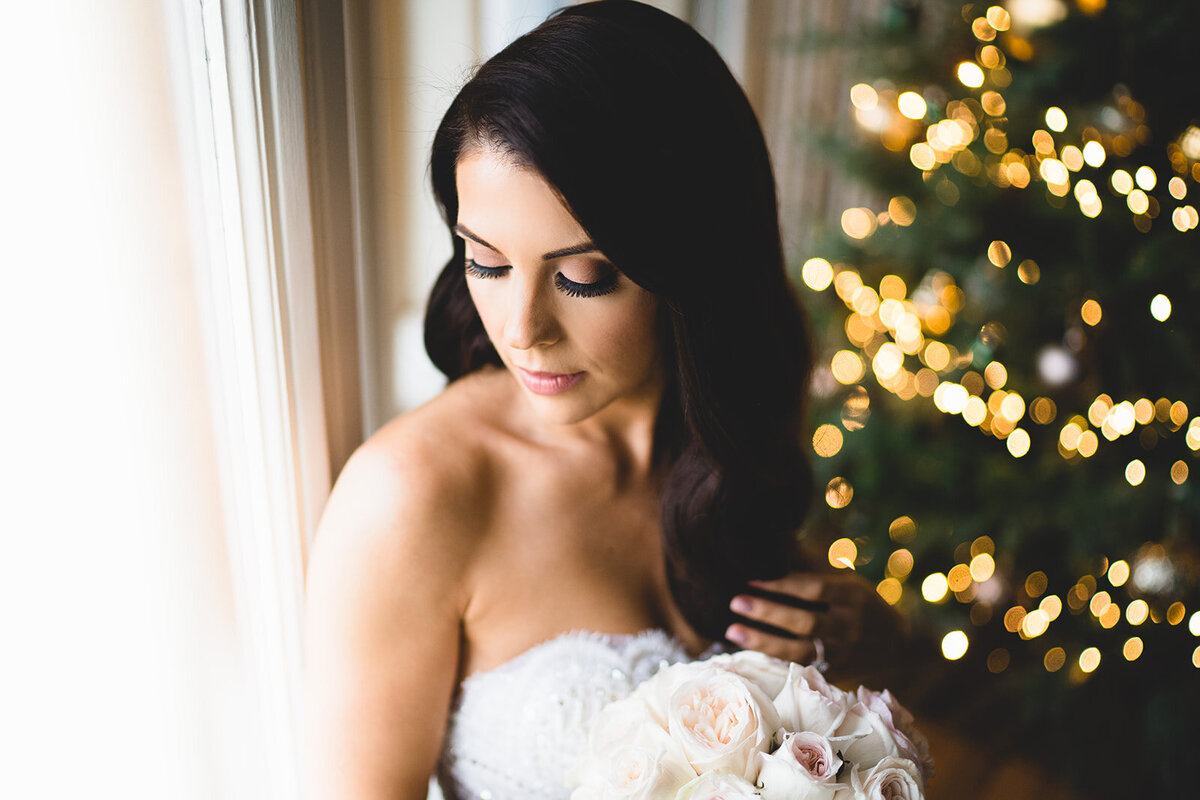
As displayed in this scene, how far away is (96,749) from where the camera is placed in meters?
0.73

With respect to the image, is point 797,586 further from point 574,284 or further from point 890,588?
point 890,588

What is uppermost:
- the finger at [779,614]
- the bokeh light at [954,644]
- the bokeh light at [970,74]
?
the bokeh light at [970,74]

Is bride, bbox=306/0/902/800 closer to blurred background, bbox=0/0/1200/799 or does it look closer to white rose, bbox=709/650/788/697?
blurred background, bbox=0/0/1200/799

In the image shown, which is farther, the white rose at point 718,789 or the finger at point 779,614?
the finger at point 779,614

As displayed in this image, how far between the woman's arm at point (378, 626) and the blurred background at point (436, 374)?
0.23 feet

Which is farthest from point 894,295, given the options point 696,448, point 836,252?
point 696,448

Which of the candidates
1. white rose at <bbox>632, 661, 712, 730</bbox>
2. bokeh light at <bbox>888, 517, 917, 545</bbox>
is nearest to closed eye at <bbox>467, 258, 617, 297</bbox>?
white rose at <bbox>632, 661, 712, 730</bbox>

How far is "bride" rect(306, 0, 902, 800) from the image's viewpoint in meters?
0.87

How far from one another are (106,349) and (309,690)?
0.49 m

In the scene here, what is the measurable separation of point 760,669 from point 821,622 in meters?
0.50

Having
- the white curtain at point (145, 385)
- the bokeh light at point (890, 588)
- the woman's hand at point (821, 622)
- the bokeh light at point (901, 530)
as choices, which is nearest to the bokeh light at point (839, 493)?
the bokeh light at point (901, 530)

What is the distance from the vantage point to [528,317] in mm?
902

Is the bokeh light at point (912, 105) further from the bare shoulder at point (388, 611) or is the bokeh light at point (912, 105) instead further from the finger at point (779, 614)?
the bare shoulder at point (388, 611)

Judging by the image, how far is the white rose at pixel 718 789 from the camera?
2.27 feet
